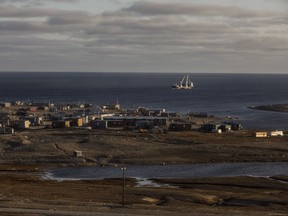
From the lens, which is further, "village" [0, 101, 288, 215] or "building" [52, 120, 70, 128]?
"building" [52, 120, 70, 128]

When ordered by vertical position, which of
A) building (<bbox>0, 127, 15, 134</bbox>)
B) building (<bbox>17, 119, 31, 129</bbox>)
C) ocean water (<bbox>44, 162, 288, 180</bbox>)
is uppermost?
building (<bbox>17, 119, 31, 129</bbox>)

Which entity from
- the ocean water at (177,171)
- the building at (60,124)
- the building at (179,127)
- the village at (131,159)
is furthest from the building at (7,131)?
the ocean water at (177,171)

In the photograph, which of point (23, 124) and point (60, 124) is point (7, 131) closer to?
point (23, 124)

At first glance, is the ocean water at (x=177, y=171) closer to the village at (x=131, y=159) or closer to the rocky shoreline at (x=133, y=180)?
the village at (x=131, y=159)

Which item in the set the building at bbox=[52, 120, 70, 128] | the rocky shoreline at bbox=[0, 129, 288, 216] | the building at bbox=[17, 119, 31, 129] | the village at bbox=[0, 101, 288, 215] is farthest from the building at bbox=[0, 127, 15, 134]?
the building at bbox=[52, 120, 70, 128]

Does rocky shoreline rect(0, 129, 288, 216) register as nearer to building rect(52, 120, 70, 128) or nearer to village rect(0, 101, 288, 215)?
village rect(0, 101, 288, 215)

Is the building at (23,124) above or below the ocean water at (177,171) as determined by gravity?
above

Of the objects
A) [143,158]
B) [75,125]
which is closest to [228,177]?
[143,158]

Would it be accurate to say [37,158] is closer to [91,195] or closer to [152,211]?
[91,195]

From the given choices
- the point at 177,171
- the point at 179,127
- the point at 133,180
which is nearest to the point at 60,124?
the point at 179,127

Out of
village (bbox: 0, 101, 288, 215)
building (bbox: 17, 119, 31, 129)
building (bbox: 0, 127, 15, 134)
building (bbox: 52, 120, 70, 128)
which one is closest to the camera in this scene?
village (bbox: 0, 101, 288, 215)

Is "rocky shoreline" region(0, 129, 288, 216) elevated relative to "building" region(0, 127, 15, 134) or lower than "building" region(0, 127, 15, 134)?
lower

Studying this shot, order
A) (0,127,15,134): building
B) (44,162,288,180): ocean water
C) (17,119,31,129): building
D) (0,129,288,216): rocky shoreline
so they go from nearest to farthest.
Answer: (0,129,288,216): rocky shoreline, (44,162,288,180): ocean water, (0,127,15,134): building, (17,119,31,129): building
